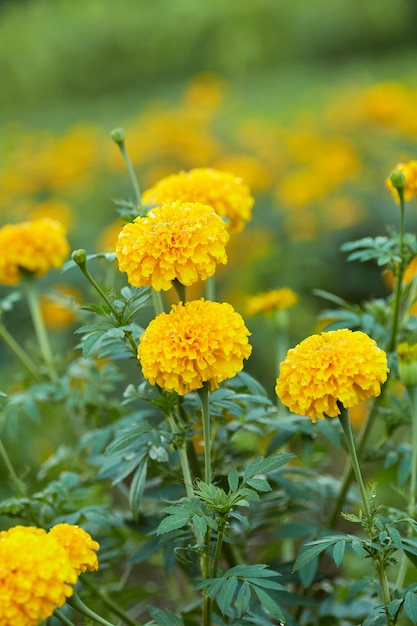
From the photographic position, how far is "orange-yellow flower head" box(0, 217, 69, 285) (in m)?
1.45

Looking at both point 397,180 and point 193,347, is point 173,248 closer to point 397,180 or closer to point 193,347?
point 193,347

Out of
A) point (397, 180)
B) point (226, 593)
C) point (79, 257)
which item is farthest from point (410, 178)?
point (226, 593)

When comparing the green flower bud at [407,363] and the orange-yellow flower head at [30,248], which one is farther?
the orange-yellow flower head at [30,248]

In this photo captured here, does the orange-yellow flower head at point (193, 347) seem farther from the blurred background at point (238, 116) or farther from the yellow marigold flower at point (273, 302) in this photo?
the yellow marigold flower at point (273, 302)

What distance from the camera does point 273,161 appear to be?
4.24 m

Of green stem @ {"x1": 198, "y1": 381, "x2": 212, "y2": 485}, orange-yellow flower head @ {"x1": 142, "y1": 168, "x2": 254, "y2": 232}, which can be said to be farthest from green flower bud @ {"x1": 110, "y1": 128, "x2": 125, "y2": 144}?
green stem @ {"x1": 198, "y1": 381, "x2": 212, "y2": 485}

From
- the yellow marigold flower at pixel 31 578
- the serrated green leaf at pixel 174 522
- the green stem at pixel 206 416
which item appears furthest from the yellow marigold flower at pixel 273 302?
the yellow marigold flower at pixel 31 578

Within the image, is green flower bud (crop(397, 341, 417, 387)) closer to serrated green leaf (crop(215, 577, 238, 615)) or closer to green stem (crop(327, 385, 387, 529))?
green stem (crop(327, 385, 387, 529))

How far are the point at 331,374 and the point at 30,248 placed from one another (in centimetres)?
68

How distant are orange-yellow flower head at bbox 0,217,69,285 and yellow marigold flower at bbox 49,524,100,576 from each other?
60 cm

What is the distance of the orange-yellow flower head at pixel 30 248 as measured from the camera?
4.75 ft

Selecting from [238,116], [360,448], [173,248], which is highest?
[173,248]

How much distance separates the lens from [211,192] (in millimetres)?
1282

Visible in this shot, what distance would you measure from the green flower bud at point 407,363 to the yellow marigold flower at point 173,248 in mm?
303
